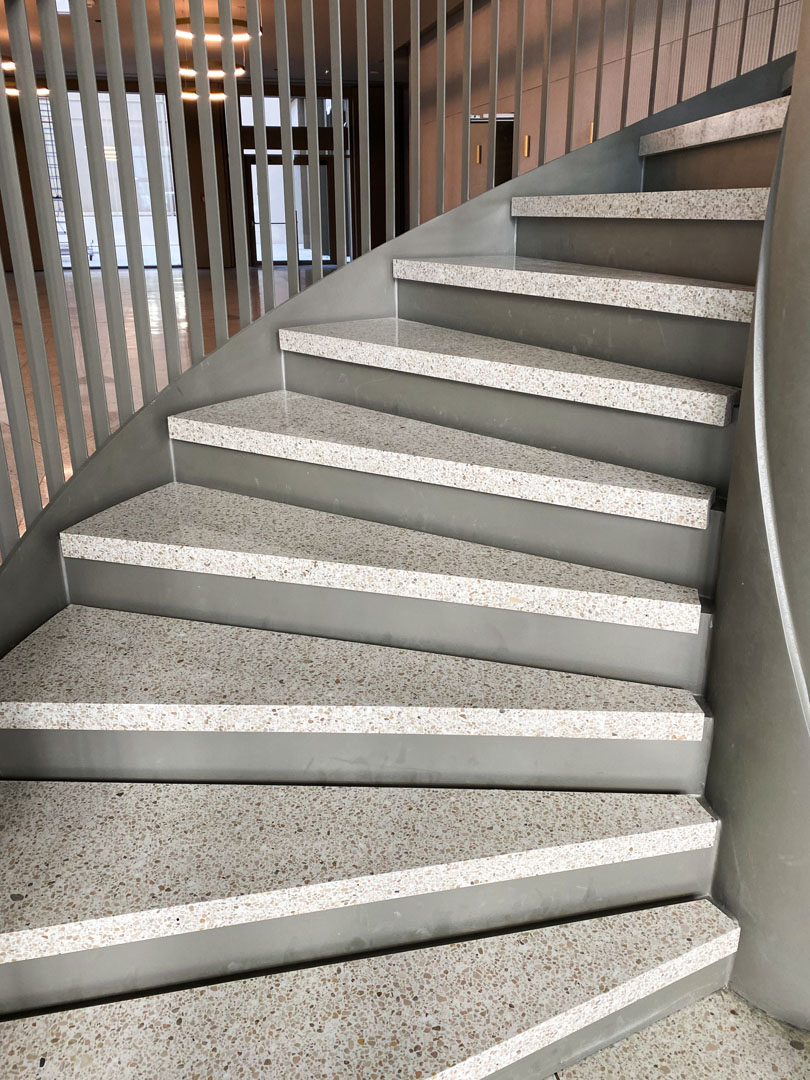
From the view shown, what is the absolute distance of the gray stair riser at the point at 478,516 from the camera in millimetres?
1695

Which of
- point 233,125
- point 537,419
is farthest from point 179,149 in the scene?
point 537,419

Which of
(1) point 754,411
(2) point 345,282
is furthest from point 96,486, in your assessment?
(1) point 754,411

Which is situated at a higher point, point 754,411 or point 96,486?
point 754,411

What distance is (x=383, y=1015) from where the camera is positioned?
4.36ft

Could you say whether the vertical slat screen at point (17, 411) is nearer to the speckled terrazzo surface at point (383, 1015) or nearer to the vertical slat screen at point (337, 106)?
the vertical slat screen at point (337, 106)

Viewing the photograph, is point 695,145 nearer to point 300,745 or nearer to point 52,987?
point 300,745

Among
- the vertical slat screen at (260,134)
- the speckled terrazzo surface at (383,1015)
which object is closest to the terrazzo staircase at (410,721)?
the speckled terrazzo surface at (383,1015)

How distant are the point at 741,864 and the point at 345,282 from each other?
6.27 ft

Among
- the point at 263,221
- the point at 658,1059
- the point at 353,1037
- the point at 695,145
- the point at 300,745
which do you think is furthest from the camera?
the point at 695,145

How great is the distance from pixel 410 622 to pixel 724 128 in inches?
65.2

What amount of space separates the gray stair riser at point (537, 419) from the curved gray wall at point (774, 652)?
28 centimetres

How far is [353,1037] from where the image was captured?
1290 mm

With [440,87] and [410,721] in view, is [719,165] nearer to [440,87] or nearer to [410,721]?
[440,87]

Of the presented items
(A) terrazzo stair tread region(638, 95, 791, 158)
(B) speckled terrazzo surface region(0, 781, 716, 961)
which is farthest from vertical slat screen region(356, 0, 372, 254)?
(B) speckled terrazzo surface region(0, 781, 716, 961)
